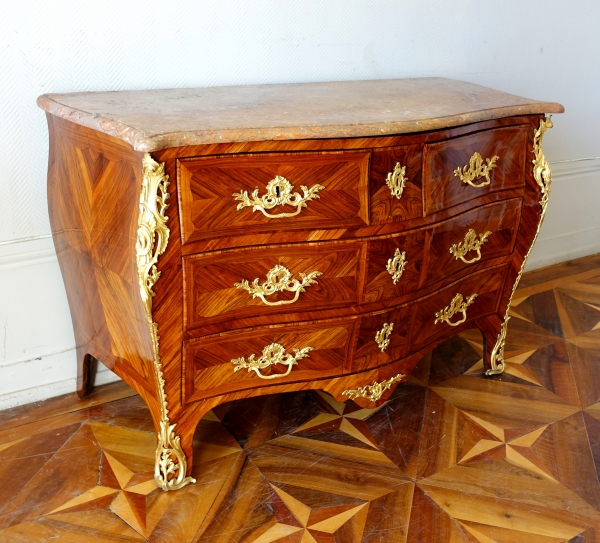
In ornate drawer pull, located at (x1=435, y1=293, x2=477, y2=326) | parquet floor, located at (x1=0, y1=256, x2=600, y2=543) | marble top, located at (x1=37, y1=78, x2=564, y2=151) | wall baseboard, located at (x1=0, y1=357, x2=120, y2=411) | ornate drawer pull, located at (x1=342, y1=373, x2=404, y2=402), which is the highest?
marble top, located at (x1=37, y1=78, x2=564, y2=151)

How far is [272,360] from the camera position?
1.47m

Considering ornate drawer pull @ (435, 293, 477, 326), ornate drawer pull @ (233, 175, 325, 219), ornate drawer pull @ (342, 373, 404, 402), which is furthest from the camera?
ornate drawer pull @ (435, 293, 477, 326)

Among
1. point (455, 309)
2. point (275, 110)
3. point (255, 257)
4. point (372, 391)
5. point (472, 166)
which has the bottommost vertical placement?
point (372, 391)

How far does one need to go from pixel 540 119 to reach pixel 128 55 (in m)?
1.06

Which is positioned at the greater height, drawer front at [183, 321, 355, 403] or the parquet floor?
drawer front at [183, 321, 355, 403]

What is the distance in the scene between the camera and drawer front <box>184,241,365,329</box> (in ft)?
4.35

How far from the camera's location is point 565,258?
2918 millimetres

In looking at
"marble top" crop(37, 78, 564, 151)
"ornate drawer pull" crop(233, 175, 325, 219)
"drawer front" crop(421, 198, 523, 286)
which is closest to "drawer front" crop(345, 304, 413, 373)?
"drawer front" crop(421, 198, 523, 286)

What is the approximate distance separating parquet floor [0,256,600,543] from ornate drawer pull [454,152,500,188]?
647mm

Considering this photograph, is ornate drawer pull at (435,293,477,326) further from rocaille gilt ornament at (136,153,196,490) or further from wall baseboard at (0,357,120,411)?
wall baseboard at (0,357,120,411)

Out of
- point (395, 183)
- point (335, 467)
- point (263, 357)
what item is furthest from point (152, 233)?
point (335, 467)

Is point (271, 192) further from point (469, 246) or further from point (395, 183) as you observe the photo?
point (469, 246)

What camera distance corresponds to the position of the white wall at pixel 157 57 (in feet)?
5.16

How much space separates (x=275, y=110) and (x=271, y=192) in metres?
0.22
